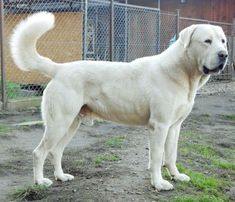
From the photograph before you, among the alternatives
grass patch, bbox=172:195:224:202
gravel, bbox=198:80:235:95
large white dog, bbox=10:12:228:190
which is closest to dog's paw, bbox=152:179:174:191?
large white dog, bbox=10:12:228:190

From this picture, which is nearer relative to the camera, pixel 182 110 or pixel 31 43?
pixel 182 110

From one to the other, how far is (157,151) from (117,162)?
3.66ft

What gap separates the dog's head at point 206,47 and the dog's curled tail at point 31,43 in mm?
1247

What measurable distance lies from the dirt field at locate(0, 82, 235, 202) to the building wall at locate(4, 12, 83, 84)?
273cm

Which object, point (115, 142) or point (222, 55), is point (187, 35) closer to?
point (222, 55)

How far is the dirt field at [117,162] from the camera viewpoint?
400 centimetres

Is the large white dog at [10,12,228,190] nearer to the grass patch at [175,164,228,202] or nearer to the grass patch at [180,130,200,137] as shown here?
the grass patch at [175,164,228,202]

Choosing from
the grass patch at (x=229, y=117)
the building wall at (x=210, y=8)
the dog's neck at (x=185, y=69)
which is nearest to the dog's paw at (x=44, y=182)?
the dog's neck at (x=185, y=69)

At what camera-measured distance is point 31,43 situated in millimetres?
4188

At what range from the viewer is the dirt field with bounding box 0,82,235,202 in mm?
3996

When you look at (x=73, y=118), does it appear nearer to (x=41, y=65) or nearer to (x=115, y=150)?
(x=41, y=65)

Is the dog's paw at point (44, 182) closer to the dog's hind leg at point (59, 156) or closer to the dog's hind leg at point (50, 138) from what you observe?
the dog's hind leg at point (50, 138)

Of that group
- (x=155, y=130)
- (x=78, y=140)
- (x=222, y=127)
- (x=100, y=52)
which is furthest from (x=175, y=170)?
(x=100, y=52)

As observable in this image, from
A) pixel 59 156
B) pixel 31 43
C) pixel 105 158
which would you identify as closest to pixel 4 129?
pixel 105 158
